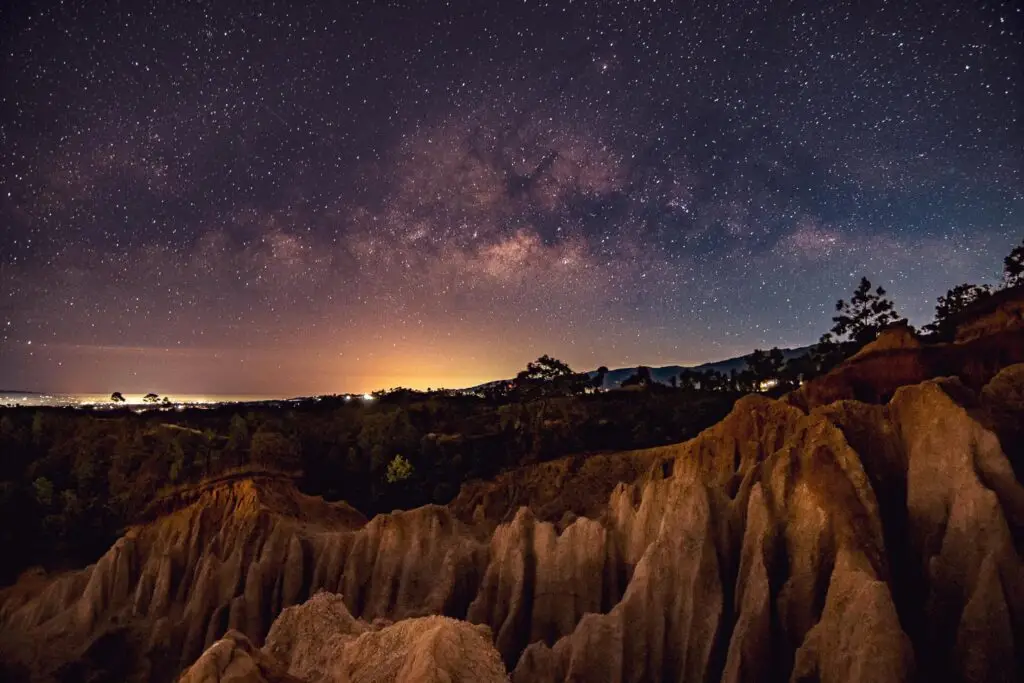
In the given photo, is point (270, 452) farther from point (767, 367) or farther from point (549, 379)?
point (767, 367)

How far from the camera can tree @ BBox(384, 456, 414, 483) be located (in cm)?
4313

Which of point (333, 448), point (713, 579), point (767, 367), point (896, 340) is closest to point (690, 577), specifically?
point (713, 579)

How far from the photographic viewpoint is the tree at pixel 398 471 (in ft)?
141

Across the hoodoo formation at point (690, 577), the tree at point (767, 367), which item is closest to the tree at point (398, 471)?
the hoodoo formation at point (690, 577)

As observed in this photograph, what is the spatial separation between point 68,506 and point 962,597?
46636 mm

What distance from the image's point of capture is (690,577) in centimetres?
1442

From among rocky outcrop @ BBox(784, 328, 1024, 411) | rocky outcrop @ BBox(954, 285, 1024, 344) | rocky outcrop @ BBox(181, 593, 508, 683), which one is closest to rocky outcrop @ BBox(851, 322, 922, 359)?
rocky outcrop @ BBox(784, 328, 1024, 411)

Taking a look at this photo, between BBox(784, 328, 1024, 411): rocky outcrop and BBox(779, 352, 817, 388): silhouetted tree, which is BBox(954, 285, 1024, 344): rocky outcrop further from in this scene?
BBox(779, 352, 817, 388): silhouetted tree

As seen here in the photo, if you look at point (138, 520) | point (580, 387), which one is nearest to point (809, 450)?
point (138, 520)

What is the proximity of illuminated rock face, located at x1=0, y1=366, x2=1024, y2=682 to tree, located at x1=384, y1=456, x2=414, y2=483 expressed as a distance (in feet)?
56.0

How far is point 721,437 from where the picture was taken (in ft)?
73.6

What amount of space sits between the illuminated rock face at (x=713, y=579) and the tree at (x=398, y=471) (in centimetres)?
1706

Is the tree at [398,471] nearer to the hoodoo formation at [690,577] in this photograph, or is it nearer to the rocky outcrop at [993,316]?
the hoodoo formation at [690,577]

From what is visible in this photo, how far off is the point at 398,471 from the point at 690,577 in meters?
32.3
